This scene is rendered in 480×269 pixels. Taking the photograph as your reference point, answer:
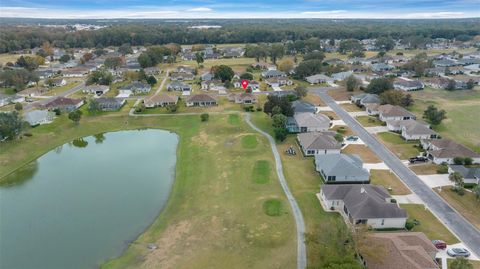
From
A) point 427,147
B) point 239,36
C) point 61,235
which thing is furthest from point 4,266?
point 239,36

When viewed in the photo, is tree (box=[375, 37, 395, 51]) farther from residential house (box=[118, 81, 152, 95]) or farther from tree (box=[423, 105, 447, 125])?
residential house (box=[118, 81, 152, 95])

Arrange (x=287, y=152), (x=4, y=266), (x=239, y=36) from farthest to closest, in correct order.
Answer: (x=239, y=36) → (x=287, y=152) → (x=4, y=266)

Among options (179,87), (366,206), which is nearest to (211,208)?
Answer: (366,206)

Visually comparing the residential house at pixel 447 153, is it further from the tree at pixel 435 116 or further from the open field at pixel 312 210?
the open field at pixel 312 210

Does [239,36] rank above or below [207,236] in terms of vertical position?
above

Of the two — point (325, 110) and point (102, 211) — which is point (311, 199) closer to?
point (102, 211)
